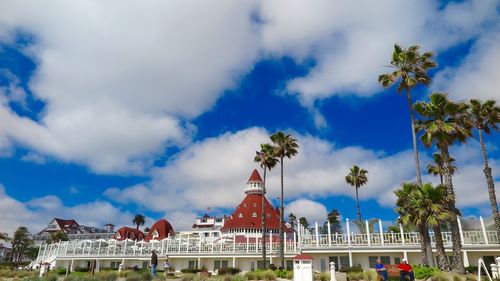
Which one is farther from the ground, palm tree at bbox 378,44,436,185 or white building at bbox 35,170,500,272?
palm tree at bbox 378,44,436,185

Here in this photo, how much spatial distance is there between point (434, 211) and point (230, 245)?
873 inches

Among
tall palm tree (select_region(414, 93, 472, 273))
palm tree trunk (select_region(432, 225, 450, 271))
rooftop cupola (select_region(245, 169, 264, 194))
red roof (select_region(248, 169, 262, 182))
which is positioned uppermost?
red roof (select_region(248, 169, 262, 182))

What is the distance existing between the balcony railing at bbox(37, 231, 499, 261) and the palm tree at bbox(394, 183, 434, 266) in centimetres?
562

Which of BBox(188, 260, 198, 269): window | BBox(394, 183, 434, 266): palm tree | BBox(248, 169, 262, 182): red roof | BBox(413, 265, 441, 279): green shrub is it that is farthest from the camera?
BBox(248, 169, 262, 182): red roof

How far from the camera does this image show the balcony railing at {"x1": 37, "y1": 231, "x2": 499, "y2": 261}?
2942cm

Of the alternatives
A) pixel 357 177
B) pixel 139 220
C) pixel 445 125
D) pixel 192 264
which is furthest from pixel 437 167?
pixel 139 220

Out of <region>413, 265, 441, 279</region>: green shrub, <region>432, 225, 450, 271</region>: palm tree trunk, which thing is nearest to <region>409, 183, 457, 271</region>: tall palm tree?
<region>432, 225, 450, 271</region>: palm tree trunk

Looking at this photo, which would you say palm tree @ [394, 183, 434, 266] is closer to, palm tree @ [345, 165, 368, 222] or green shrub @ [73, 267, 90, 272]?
palm tree @ [345, 165, 368, 222]

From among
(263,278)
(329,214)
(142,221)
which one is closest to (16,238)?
(142,221)

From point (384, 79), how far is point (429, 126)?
19.0 feet

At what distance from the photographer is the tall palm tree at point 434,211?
2211cm

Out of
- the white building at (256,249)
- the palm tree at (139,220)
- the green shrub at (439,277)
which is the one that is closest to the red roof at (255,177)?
the white building at (256,249)

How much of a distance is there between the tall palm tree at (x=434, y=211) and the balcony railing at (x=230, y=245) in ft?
22.4

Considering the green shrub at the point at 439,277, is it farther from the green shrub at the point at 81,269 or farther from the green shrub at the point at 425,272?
the green shrub at the point at 81,269
